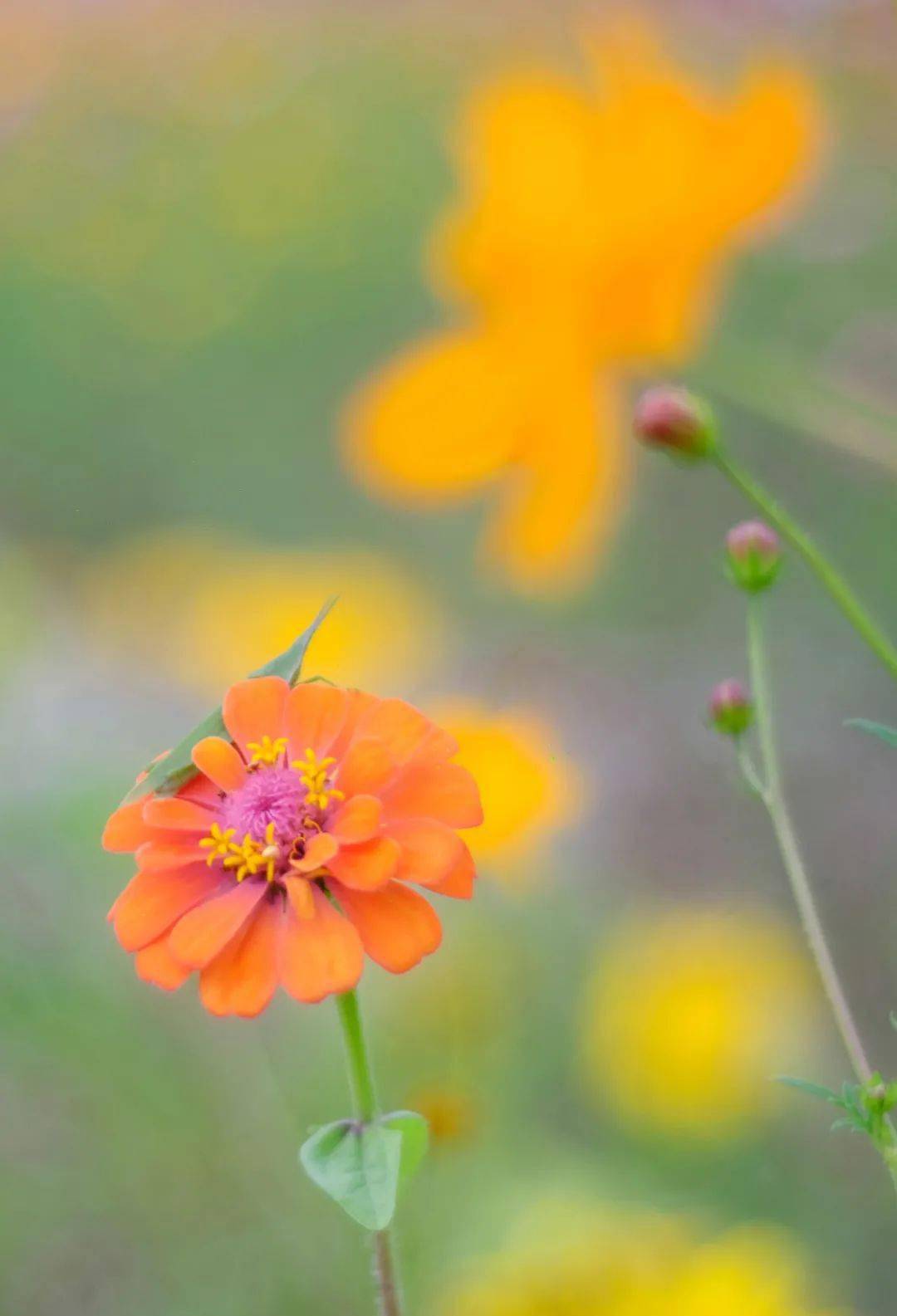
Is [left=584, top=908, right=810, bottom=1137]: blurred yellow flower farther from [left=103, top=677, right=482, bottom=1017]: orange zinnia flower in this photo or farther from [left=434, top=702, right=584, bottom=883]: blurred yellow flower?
[left=103, top=677, right=482, bottom=1017]: orange zinnia flower

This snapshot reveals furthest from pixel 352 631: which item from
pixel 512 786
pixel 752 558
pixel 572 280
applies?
pixel 752 558

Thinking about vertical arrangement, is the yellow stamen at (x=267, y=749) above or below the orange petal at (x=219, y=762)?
above

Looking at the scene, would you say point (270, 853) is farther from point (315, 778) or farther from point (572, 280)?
point (572, 280)

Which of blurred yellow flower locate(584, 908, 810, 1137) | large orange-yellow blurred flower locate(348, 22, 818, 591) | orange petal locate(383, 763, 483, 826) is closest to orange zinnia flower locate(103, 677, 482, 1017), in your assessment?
orange petal locate(383, 763, 483, 826)

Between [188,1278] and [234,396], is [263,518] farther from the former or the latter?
[188,1278]

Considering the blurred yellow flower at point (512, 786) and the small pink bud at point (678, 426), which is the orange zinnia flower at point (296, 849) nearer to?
the small pink bud at point (678, 426)

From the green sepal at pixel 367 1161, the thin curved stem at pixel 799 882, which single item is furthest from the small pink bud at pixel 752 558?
the green sepal at pixel 367 1161
